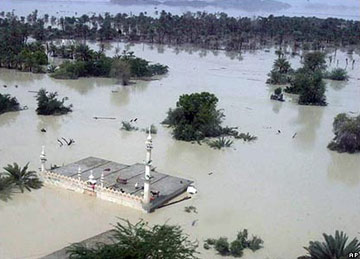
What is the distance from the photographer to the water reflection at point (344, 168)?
864 inches

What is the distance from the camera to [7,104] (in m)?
29.5

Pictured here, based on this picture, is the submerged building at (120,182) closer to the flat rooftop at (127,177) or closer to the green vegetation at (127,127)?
the flat rooftop at (127,177)

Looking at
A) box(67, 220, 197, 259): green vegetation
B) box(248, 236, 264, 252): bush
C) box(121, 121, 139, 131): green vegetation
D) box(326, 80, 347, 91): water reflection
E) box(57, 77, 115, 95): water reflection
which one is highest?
box(67, 220, 197, 259): green vegetation

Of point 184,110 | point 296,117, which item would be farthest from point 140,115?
point 296,117

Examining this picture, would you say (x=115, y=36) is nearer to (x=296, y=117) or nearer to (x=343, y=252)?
(x=296, y=117)

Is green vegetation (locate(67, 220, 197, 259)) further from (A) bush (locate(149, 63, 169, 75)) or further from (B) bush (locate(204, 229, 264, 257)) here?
(A) bush (locate(149, 63, 169, 75))

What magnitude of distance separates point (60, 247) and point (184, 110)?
1291 cm

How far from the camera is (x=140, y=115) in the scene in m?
30.7

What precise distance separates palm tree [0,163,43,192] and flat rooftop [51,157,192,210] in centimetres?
100

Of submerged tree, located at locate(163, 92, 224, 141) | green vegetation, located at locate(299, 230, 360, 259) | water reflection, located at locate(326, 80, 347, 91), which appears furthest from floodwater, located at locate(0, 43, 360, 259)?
water reflection, located at locate(326, 80, 347, 91)

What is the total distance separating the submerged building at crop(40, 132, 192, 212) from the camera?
16.9 m

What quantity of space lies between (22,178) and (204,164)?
7.85 metres

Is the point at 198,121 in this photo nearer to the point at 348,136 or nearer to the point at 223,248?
the point at 348,136

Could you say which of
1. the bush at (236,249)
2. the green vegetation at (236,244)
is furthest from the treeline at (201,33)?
the bush at (236,249)
